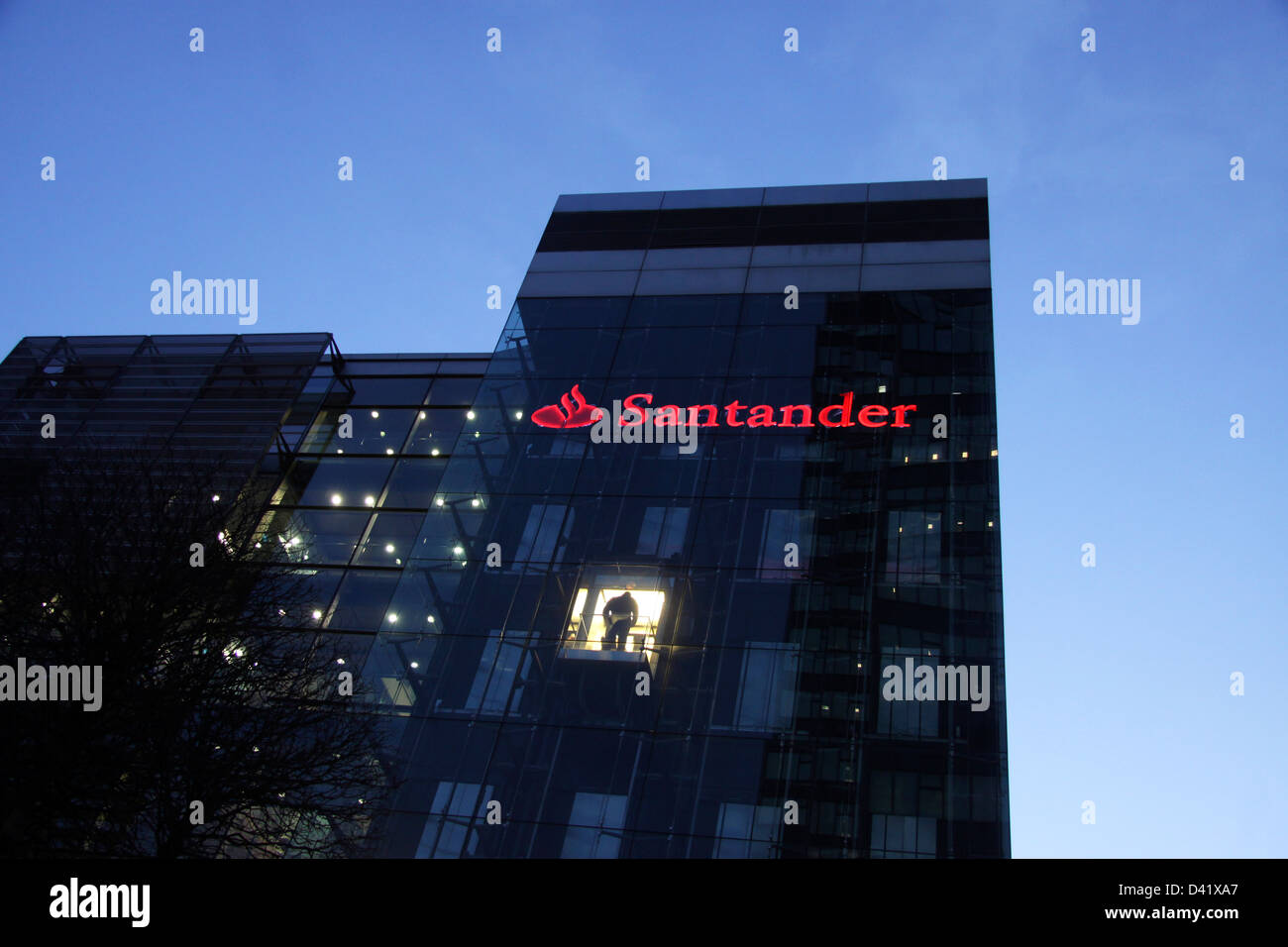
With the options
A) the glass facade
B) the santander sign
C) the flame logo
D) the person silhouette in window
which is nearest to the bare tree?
the glass facade

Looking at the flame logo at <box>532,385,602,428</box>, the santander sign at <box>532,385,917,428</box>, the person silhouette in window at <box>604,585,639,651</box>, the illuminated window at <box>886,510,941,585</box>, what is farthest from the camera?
the flame logo at <box>532,385,602,428</box>

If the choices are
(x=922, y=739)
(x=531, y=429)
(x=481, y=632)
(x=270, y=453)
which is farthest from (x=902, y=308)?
(x=270, y=453)

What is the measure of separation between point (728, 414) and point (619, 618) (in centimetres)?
573

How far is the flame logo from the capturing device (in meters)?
22.4

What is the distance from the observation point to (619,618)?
18672mm

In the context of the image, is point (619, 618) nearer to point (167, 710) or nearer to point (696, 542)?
point (696, 542)

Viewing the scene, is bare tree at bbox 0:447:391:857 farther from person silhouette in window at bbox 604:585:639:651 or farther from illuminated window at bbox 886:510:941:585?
illuminated window at bbox 886:510:941:585

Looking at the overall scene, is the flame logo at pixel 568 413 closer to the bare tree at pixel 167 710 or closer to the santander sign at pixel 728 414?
the santander sign at pixel 728 414

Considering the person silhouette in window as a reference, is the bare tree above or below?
below
